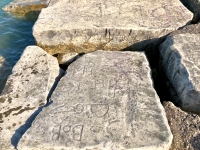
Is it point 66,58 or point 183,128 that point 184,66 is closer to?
point 183,128

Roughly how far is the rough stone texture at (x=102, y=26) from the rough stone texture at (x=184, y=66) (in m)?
0.52

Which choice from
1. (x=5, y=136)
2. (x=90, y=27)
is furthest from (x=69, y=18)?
(x=5, y=136)

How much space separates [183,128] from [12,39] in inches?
175

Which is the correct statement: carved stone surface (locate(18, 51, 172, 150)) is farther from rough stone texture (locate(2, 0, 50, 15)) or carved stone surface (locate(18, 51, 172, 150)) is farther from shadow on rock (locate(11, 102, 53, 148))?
rough stone texture (locate(2, 0, 50, 15))

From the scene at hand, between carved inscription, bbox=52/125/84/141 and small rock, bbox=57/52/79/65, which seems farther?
small rock, bbox=57/52/79/65

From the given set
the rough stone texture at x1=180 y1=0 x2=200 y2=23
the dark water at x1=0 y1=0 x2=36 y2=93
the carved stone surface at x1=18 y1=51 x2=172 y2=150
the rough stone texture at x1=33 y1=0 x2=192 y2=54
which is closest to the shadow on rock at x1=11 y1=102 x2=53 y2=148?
the carved stone surface at x1=18 y1=51 x2=172 y2=150

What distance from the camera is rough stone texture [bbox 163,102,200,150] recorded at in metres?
2.50

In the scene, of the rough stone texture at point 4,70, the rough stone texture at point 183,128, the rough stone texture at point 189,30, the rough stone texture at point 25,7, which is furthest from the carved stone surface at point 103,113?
the rough stone texture at point 25,7

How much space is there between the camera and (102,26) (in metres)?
4.14

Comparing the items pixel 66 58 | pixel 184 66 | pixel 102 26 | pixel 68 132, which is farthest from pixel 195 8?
pixel 68 132

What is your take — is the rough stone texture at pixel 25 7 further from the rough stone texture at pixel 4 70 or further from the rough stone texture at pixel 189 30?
the rough stone texture at pixel 189 30

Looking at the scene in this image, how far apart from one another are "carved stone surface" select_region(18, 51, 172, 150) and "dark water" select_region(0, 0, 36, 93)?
6.91 ft

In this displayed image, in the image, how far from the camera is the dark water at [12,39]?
5.10 metres

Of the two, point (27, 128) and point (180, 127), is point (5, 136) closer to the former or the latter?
point (27, 128)
